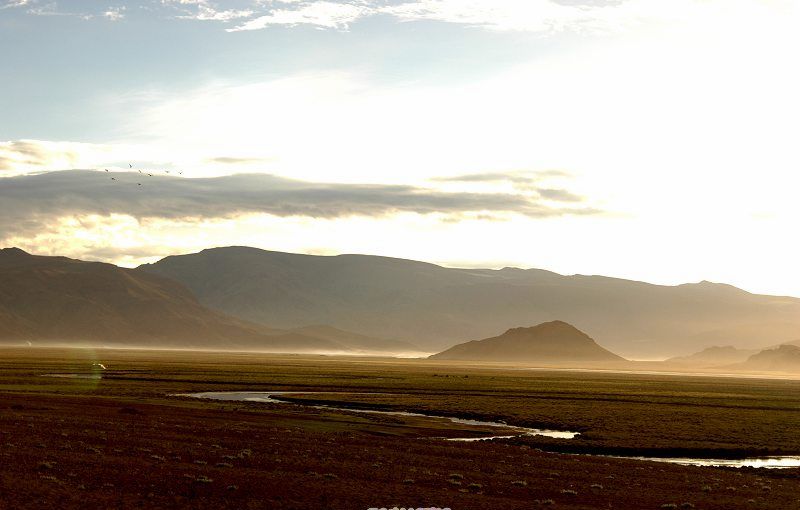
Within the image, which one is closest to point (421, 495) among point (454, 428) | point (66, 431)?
point (66, 431)

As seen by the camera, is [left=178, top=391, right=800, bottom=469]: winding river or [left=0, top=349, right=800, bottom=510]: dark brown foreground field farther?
[left=178, top=391, right=800, bottom=469]: winding river

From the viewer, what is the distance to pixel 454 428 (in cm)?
6844

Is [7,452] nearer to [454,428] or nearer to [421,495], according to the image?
[421,495]

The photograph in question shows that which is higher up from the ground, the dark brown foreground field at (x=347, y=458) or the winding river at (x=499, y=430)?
the dark brown foreground field at (x=347, y=458)

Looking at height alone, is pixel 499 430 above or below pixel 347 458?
below

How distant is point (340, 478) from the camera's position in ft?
129

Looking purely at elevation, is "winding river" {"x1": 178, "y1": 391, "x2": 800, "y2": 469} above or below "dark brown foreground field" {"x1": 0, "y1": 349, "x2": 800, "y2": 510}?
below

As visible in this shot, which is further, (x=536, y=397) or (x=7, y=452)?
(x=536, y=397)

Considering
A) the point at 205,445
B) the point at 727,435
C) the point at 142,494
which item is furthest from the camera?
the point at 727,435

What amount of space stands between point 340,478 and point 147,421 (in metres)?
23.9

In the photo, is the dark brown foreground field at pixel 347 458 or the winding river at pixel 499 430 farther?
the winding river at pixel 499 430

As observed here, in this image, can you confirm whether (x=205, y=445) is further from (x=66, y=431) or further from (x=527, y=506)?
(x=527, y=506)

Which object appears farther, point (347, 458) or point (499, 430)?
point (499, 430)

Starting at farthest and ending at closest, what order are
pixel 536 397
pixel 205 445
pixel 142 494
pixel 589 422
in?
pixel 536 397, pixel 589 422, pixel 205 445, pixel 142 494
